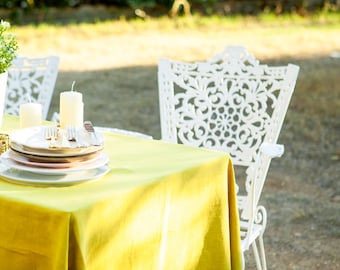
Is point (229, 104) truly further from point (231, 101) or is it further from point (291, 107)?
point (291, 107)

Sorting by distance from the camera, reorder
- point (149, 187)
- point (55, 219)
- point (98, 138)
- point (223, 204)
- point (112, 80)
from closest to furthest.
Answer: point (55, 219)
point (149, 187)
point (98, 138)
point (223, 204)
point (112, 80)

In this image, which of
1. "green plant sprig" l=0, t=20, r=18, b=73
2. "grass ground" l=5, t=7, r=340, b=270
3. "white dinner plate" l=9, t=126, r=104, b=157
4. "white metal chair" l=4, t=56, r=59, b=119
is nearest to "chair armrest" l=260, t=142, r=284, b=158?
"white dinner plate" l=9, t=126, r=104, b=157

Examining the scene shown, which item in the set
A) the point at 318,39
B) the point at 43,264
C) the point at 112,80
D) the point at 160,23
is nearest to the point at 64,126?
the point at 43,264

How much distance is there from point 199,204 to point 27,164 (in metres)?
0.57

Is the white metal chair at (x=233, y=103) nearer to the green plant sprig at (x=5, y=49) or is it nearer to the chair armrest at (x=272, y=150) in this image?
the chair armrest at (x=272, y=150)

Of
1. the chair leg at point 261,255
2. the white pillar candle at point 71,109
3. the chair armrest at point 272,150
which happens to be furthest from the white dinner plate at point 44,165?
the chair leg at point 261,255

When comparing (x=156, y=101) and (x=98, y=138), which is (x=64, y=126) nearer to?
(x=98, y=138)

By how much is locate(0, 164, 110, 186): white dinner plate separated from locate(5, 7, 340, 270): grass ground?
1707 mm

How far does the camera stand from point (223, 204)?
258 centimetres

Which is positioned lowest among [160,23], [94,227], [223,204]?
[160,23]

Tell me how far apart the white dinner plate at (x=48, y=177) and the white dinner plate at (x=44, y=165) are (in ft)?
0.06

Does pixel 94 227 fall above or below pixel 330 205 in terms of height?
above

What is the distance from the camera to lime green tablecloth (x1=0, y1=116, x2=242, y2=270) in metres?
2.04

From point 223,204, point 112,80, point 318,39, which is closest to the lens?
point 223,204
